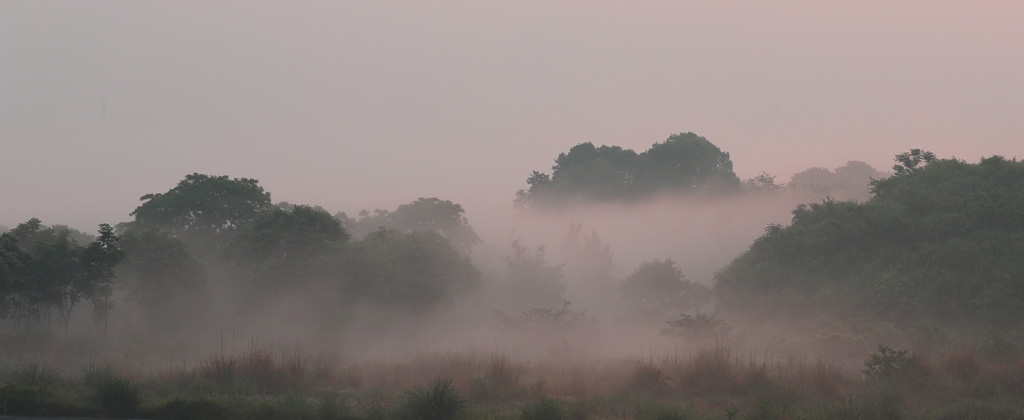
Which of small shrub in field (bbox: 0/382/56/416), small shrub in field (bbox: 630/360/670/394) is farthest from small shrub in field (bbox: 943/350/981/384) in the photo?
small shrub in field (bbox: 0/382/56/416)

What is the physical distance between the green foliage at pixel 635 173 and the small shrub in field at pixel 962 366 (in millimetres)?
85746

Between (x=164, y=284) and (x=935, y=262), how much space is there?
131 ft

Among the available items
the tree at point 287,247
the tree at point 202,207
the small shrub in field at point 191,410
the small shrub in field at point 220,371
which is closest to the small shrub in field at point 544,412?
the small shrub in field at point 191,410

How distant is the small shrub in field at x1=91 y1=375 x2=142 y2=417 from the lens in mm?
13406

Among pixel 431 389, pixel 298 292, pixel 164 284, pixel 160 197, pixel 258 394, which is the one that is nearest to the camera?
pixel 431 389

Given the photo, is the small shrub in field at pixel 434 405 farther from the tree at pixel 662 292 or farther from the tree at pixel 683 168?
the tree at pixel 683 168

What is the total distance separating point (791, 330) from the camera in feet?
117

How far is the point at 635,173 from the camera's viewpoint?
108375mm

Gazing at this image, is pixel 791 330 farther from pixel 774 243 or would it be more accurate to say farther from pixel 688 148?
pixel 688 148

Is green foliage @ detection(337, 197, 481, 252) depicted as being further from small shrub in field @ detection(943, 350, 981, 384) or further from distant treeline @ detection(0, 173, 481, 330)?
small shrub in field @ detection(943, 350, 981, 384)

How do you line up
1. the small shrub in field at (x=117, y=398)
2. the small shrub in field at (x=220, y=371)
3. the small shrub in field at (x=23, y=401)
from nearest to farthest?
1. the small shrub in field at (x=23, y=401)
2. the small shrub in field at (x=117, y=398)
3. the small shrub in field at (x=220, y=371)

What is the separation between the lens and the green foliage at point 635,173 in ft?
339

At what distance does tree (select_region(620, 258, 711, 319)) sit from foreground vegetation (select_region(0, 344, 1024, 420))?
32.4 metres

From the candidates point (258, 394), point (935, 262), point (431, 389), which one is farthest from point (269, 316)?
point (935, 262)
